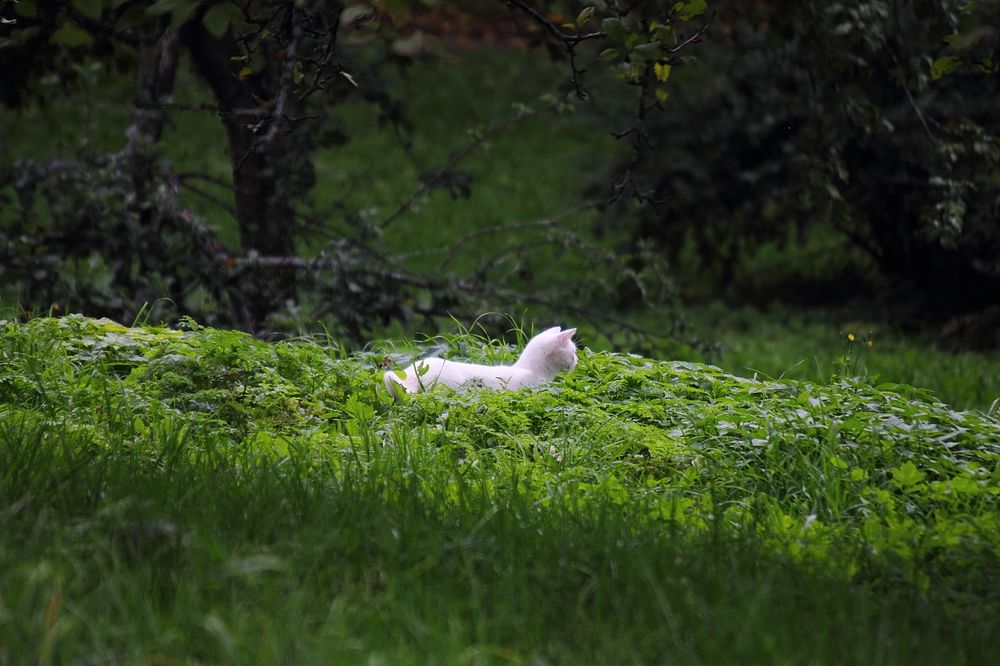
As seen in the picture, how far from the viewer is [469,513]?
330 cm

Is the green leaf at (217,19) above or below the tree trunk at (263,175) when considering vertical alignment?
above

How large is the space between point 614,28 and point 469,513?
167 centimetres

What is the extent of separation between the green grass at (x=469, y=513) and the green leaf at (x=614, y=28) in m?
1.53

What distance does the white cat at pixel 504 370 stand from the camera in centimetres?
458

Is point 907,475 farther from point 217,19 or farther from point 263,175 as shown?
point 263,175

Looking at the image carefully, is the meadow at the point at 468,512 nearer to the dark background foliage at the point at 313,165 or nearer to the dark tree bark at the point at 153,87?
the dark background foliage at the point at 313,165

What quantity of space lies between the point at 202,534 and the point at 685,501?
1.61 m

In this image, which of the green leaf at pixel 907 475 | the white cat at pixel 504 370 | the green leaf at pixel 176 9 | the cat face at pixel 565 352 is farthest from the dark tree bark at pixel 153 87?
the green leaf at pixel 907 475

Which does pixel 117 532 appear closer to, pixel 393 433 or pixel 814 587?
pixel 393 433

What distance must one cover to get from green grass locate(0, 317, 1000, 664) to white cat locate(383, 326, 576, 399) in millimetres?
109

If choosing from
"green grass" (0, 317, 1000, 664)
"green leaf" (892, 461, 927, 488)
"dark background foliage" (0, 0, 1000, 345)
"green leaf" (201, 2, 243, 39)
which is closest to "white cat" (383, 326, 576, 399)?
"green grass" (0, 317, 1000, 664)

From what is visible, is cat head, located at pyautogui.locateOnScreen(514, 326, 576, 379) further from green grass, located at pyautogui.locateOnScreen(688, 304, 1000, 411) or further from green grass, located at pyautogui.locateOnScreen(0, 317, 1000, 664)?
green grass, located at pyautogui.locateOnScreen(688, 304, 1000, 411)

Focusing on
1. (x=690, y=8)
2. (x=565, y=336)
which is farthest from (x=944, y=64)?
(x=565, y=336)

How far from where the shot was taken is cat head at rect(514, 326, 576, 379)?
4.73 m
